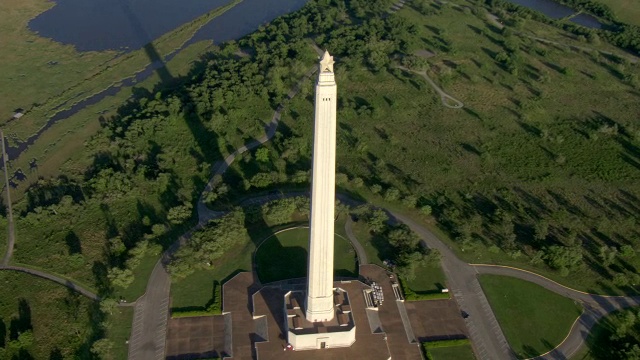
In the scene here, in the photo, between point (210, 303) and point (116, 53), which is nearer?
point (210, 303)

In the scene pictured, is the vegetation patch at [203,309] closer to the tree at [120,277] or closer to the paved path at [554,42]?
the tree at [120,277]

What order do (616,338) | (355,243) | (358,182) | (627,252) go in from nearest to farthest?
(616,338) < (627,252) < (355,243) < (358,182)

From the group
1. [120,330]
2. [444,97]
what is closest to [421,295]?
[120,330]

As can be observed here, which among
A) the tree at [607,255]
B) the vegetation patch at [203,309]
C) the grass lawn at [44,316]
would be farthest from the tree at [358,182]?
the grass lawn at [44,316]

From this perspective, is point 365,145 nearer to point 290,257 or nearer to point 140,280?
point 290,257

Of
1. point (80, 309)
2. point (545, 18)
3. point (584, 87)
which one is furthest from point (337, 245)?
point (545, 18)

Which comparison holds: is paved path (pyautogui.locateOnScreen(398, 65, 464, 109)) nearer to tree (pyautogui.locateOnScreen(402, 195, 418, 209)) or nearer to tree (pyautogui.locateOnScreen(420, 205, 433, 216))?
tree (pyautogui.locateOnScreen(402, 195, 418, 209))

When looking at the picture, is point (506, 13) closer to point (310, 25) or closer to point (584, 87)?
point (584, 87)
